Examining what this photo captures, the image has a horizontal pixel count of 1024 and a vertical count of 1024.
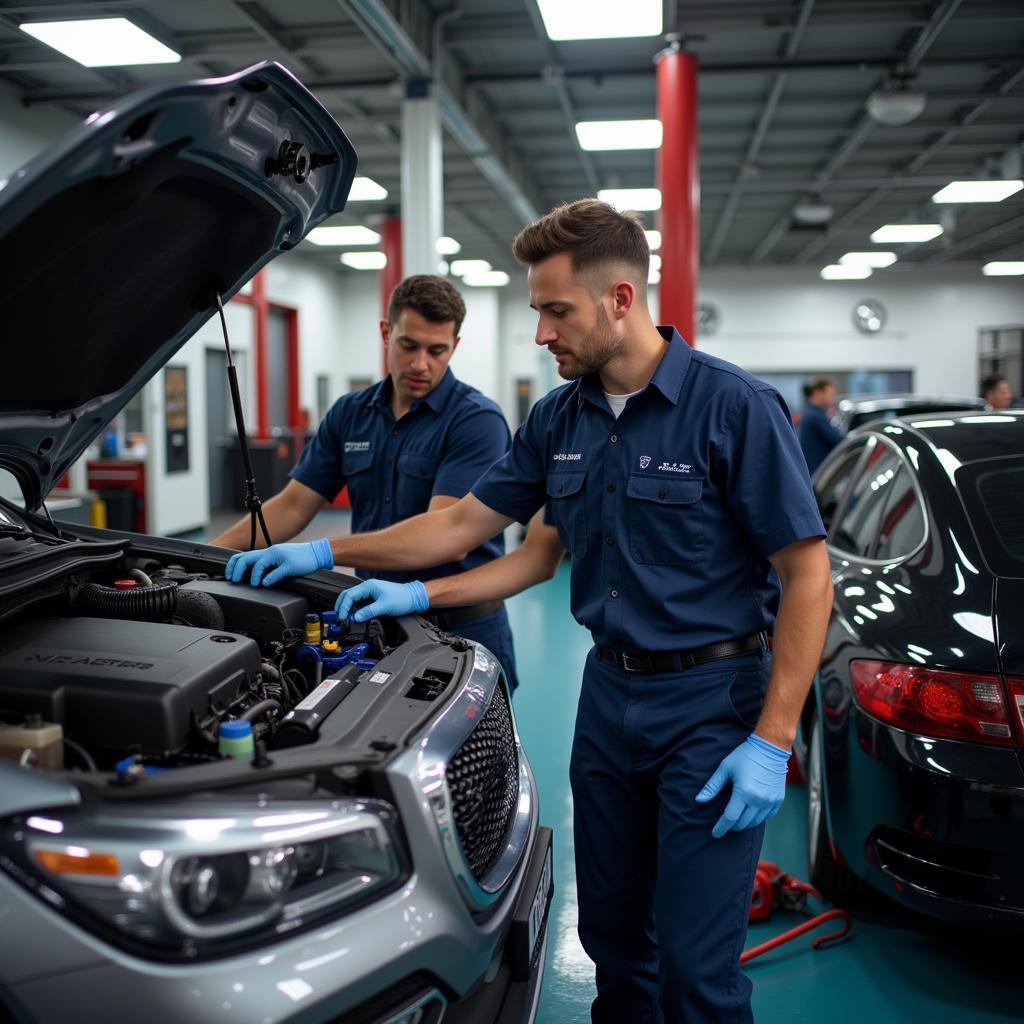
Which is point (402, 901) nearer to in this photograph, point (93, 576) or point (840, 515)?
point (93, 576)

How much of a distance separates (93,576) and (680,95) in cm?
616

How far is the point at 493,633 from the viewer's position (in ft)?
8.64

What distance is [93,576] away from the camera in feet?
7.09

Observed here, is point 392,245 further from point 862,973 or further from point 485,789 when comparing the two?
point 485,789

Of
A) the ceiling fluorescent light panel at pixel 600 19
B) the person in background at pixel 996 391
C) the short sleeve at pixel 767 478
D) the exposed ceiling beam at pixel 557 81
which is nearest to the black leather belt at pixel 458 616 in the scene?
the short sleeve at pixel 767 478

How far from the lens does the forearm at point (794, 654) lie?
1.67m

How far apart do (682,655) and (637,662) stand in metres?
0.09

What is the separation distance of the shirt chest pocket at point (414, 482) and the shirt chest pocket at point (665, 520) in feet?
3.25

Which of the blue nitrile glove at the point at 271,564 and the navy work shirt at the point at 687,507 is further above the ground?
the navy work shirt at the point at 687,507

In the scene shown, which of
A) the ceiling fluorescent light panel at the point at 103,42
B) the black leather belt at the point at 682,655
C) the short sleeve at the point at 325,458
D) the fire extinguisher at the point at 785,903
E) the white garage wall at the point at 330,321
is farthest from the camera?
the white garage wall at the point at 330,321

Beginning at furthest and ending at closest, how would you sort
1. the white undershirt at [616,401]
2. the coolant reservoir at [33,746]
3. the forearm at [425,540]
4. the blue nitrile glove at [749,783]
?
the forearm at [425,540], the white undershirt at [616,401], the blue nitrile glove at [749,783], the coolant reservoir at [33,746]

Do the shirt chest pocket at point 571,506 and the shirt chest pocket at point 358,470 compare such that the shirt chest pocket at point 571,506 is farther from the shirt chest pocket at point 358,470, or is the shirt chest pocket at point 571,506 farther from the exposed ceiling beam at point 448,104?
the exposed ceiling beam at point 448,104

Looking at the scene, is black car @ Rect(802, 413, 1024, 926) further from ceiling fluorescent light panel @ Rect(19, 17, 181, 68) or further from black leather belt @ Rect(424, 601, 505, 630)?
ceiling fluorescent light panel @ Rect(19, 17, 181, 68)

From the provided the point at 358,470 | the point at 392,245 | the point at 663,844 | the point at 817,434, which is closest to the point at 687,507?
the point at 663,844
